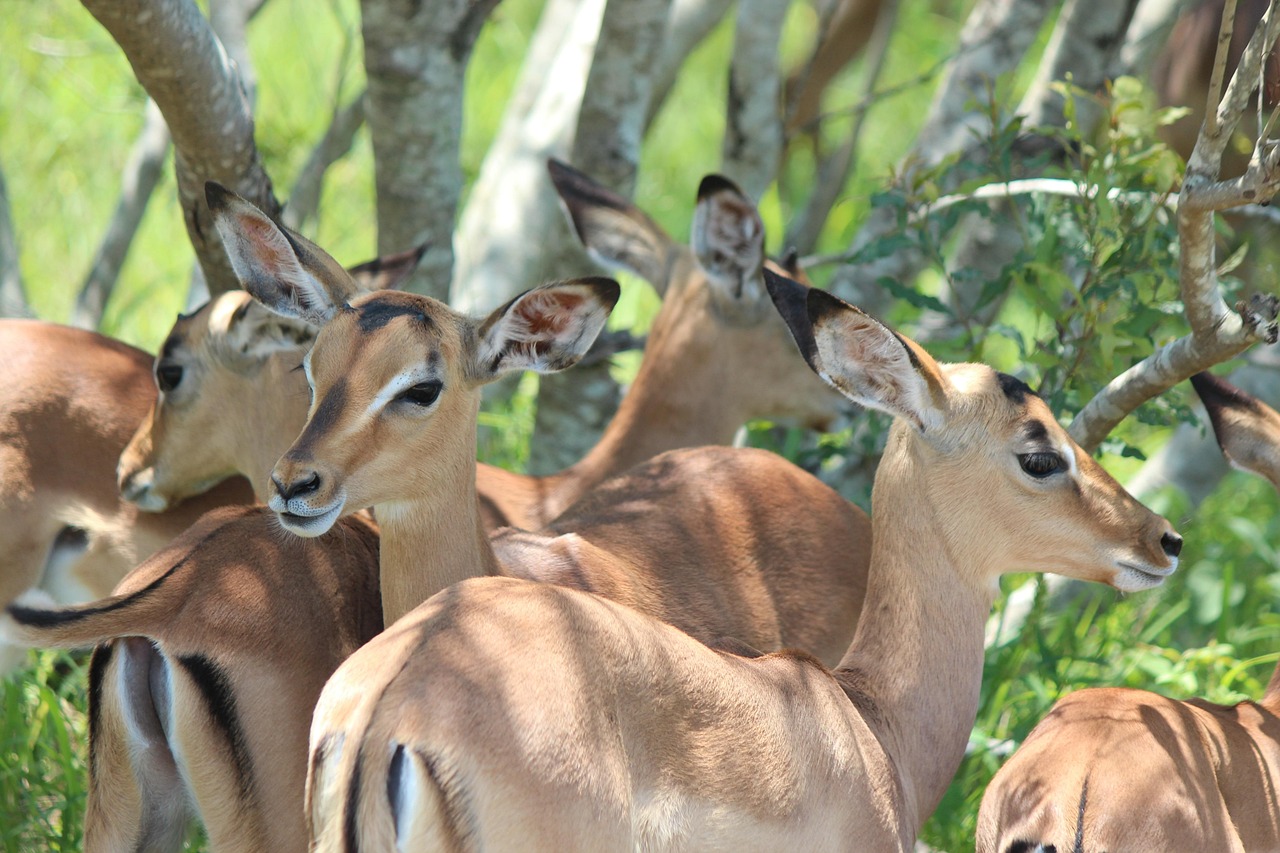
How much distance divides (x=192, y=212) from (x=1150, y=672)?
3266mm

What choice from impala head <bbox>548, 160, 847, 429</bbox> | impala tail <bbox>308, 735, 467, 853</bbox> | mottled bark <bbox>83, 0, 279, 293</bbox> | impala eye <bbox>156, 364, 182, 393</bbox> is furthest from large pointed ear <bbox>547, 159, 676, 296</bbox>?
impala tail <bbox>308, 735, 467, 853</bbox>

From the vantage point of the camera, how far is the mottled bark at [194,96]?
384 cm

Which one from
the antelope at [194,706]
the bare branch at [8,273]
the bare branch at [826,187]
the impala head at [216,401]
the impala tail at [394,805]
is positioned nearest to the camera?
the impala tail at [394,805]

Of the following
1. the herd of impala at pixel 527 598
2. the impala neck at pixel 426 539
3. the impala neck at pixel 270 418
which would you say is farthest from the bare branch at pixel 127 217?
the impala neck at pixel 426 539

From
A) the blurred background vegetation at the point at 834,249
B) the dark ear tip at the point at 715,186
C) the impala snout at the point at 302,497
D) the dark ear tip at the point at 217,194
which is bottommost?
the blurred background vegetation at the point at 834,249

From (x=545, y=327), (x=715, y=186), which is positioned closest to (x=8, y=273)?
(x=715, y=186)

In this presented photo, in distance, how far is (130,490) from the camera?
4.29m

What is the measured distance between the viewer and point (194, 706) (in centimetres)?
300

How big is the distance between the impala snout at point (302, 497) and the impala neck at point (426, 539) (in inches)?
8.8

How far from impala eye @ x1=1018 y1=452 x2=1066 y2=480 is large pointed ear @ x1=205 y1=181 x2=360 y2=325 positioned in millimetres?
1687

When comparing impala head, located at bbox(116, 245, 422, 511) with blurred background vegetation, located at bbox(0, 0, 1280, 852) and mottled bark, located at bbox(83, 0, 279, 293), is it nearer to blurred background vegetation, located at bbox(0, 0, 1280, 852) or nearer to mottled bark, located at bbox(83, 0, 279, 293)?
mottled bark, located at bbox(83, 0, 279, 293)

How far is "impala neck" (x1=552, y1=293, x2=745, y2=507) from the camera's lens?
4.99 m

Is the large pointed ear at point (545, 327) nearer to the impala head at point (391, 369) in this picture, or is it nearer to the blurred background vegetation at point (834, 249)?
the impala head at point (391, 369)

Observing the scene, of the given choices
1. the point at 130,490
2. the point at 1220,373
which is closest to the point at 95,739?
the point at 130,490
